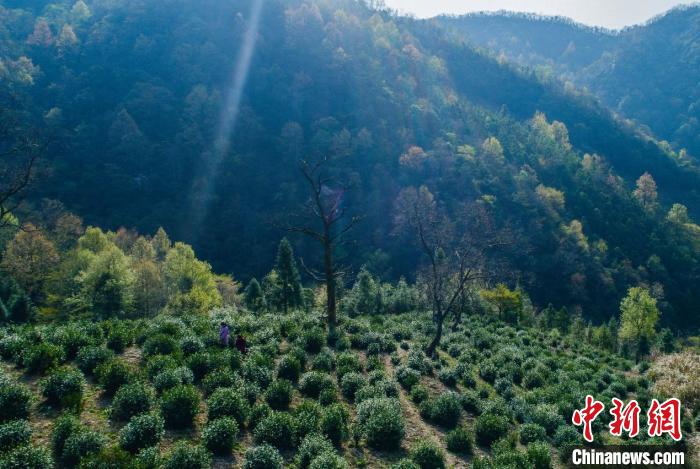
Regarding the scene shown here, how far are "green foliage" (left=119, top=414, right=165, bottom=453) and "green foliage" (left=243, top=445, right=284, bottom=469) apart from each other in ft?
7.83

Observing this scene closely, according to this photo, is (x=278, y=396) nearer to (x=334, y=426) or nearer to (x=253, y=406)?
(x=253, y=406)

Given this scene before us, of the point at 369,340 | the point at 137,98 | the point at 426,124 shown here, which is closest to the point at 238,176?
the point at 137,98

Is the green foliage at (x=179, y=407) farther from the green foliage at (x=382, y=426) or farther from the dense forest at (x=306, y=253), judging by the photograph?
the green foliage at (x=382, y=426)

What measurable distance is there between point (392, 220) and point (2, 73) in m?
117

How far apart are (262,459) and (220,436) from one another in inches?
58.8

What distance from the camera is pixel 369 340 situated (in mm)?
23203

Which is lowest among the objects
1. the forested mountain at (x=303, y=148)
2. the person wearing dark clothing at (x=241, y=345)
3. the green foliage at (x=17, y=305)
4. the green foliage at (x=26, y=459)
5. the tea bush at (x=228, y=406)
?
the green foliage at (x=17, y=305)

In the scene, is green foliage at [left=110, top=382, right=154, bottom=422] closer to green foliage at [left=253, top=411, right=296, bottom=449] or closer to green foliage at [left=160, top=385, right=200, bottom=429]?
green foliage at [left=160, top=385, right=200, bottom=429]

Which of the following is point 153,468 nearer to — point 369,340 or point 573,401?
point 369,340

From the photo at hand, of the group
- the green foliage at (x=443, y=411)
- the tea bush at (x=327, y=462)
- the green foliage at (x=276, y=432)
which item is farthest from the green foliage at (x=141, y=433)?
the green foliage at (x=443, y=411)

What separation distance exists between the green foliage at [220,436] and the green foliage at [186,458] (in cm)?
101

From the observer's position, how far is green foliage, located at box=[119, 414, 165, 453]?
9969 mm

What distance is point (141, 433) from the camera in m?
10.1

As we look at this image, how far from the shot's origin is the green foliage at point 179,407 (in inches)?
453
